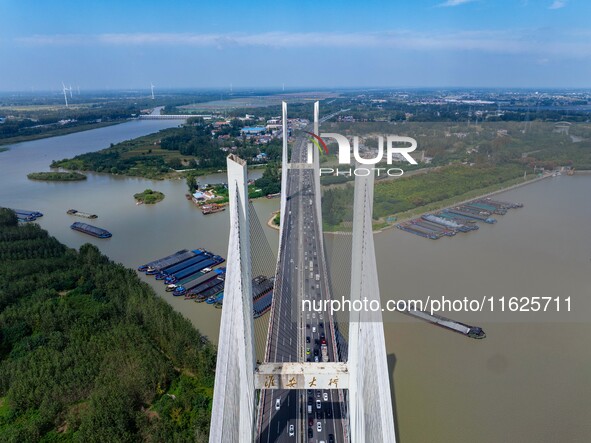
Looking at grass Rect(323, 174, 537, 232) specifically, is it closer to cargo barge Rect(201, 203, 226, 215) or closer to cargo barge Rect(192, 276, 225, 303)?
cargo barge Rect(192, 276, 225, 303)

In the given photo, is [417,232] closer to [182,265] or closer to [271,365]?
[271,365]

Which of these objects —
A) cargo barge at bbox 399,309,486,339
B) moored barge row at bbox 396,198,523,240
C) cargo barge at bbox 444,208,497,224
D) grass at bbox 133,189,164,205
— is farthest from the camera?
grass at bbox 133,189,164,205

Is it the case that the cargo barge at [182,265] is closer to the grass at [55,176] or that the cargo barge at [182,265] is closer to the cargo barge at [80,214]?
the cargo barge at [80,214]

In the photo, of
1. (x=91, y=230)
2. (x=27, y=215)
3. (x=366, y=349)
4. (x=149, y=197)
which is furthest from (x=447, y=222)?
(x=27, y=215)

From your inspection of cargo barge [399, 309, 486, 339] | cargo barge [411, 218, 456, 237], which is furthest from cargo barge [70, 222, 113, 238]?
cargo barge [399, 309, 486, 339]

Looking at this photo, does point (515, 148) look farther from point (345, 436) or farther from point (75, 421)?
point (75, 421)

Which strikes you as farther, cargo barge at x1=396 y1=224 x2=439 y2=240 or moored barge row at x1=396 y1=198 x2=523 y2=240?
cargo barge at x1=396 y1=224 x2=439 y2=240
